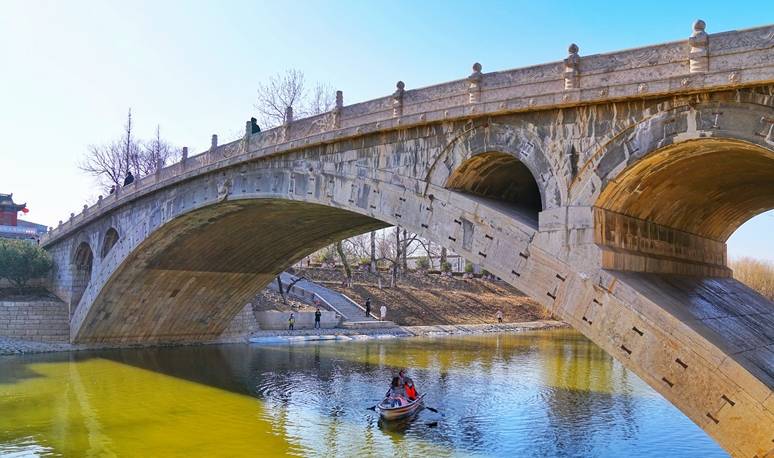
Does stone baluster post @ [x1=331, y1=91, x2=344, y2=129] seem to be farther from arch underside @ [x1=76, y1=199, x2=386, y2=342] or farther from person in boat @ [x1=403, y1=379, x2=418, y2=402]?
Answer: person in boat @ [x1=403, y1=379, x2=418, y2=402]

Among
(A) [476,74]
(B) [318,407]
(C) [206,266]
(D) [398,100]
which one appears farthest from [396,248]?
(A) [476,74]

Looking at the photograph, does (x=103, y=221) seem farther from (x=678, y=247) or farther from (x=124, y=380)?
(x=678, y=247)

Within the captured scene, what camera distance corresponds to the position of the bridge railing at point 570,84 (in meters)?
10.7

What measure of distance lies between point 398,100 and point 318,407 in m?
9.73

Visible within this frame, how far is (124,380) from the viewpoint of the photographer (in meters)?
25.4

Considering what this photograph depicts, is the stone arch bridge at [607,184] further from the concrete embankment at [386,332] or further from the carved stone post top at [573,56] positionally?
the concrete embankment at [386,332]

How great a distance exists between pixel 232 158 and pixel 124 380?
957 cm

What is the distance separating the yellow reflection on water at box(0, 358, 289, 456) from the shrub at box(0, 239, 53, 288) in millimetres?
10558

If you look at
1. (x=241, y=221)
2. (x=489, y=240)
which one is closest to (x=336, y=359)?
(x=241, y=221)

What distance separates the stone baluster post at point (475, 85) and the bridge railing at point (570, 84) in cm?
2

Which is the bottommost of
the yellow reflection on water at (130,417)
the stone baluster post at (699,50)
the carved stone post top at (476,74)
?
the yellow reflection on water at (130,417)

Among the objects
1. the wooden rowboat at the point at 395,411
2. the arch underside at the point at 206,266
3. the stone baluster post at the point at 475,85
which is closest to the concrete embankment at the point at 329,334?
the arch underside at the point at 206,266

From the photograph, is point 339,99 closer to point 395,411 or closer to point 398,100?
point 398,100

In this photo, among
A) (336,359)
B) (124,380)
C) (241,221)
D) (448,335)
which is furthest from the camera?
(448,335)
